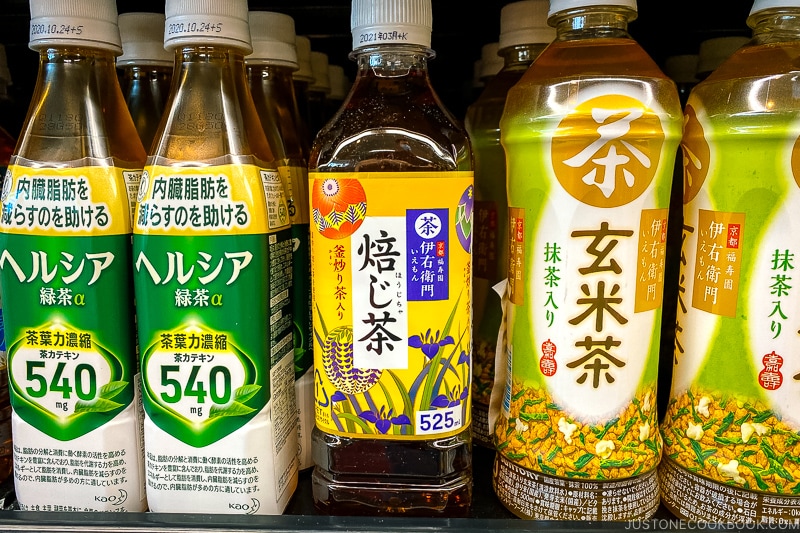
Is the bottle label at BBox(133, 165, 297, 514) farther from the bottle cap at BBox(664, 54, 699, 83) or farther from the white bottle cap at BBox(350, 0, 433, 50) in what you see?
the bottle cap at BBox(664, 54, 699, 83)

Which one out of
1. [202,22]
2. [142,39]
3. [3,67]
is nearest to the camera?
[202,22]

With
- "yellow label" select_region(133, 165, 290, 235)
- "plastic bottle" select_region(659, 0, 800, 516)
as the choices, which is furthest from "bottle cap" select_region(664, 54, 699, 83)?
"yellow label" select_region(133, 165, 290, 235)

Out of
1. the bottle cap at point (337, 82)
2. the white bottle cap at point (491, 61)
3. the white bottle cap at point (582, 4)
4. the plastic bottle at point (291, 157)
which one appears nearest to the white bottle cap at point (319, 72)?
the bottle cap at point (337, 82)

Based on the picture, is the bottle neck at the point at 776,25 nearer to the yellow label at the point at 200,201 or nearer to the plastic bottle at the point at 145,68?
the yellow label at the point at 200,201

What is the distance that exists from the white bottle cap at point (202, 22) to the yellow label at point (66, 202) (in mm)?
175

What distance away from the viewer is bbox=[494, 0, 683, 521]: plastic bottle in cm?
67

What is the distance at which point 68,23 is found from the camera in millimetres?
676

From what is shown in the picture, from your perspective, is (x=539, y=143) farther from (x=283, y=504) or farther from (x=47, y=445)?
(x=47, y=445)

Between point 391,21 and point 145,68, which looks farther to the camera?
point 145,68

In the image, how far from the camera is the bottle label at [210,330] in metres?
0.67

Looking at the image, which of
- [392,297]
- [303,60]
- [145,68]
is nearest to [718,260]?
[392,297]

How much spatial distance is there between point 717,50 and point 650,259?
1.35 feet

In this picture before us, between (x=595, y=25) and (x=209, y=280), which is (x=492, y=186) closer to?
(x=595, y=25)

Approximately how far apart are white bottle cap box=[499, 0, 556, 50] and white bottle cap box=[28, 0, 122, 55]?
1.68ft
